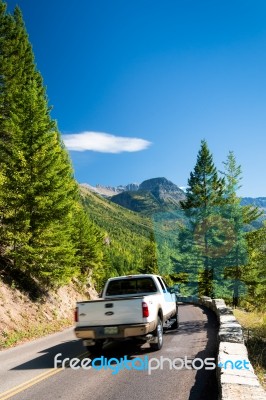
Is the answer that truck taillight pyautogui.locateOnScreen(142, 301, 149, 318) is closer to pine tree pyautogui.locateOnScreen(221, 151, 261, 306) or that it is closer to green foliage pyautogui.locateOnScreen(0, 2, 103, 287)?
green foliage pyautogui.locateOnScreen(0, 2, 103, 287)

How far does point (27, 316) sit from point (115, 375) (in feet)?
39.5

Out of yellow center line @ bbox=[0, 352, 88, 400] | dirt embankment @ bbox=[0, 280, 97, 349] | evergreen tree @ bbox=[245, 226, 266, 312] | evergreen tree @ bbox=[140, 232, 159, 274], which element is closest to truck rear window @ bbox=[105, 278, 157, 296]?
yellow center line @ bbox=[0, 352, 88, 400]

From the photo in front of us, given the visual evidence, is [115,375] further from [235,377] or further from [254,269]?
[254,269]

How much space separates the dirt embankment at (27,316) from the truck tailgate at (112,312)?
5.42 m

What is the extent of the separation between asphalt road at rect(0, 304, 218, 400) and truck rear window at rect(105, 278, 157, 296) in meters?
1.67

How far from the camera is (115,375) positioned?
8.03 m

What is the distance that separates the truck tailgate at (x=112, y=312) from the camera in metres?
9.66

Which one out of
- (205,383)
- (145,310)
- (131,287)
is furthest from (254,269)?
(205,383)

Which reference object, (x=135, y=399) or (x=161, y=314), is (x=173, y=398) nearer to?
(x=135, y=399)

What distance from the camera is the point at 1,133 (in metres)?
27.6

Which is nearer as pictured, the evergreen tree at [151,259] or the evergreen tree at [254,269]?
the evergreen tree at [254,269]

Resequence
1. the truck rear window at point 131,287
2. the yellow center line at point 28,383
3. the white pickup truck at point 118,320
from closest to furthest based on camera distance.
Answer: the yellow center line at point 28,383, the white pickup truck at point 118,320, the truck rear window at point 131,287

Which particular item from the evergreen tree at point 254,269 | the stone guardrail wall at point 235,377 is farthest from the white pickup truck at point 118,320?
the evergreen tree at point 254,269

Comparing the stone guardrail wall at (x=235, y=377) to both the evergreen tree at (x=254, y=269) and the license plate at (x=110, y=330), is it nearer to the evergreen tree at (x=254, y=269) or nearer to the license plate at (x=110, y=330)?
the license plate at (x=110, y=330)
